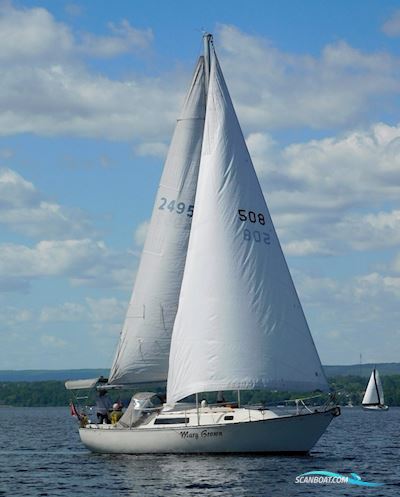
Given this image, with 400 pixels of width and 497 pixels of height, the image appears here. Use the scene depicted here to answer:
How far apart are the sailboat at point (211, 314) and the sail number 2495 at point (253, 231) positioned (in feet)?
0.17

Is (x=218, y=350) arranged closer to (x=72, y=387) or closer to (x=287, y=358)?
(x=287, y=358)

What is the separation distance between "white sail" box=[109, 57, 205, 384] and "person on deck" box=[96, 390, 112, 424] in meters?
2.26

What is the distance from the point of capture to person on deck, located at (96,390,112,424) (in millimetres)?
52844

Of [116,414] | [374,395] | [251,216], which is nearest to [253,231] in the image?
[251,216]

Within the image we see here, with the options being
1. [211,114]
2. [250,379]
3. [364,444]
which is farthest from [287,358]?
[364,444]

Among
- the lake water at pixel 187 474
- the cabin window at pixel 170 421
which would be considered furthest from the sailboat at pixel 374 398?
the cabin window at pixel 170 421

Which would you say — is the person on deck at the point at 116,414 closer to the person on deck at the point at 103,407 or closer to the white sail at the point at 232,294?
the person on deck at the point at 103,407

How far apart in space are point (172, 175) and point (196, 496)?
17598mm

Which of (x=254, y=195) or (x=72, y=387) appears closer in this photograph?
(x=254, y=195)

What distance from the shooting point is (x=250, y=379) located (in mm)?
47312

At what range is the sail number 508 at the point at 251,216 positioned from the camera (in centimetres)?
4916

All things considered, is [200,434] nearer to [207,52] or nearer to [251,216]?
[251,216]

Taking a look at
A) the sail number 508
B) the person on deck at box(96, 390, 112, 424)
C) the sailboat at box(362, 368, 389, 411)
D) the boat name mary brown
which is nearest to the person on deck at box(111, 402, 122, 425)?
the person on deck at box(96, 390, 112, 424)

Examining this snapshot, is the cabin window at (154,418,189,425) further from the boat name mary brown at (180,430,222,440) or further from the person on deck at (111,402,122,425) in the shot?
the person on deck at (111,402,122,425)
